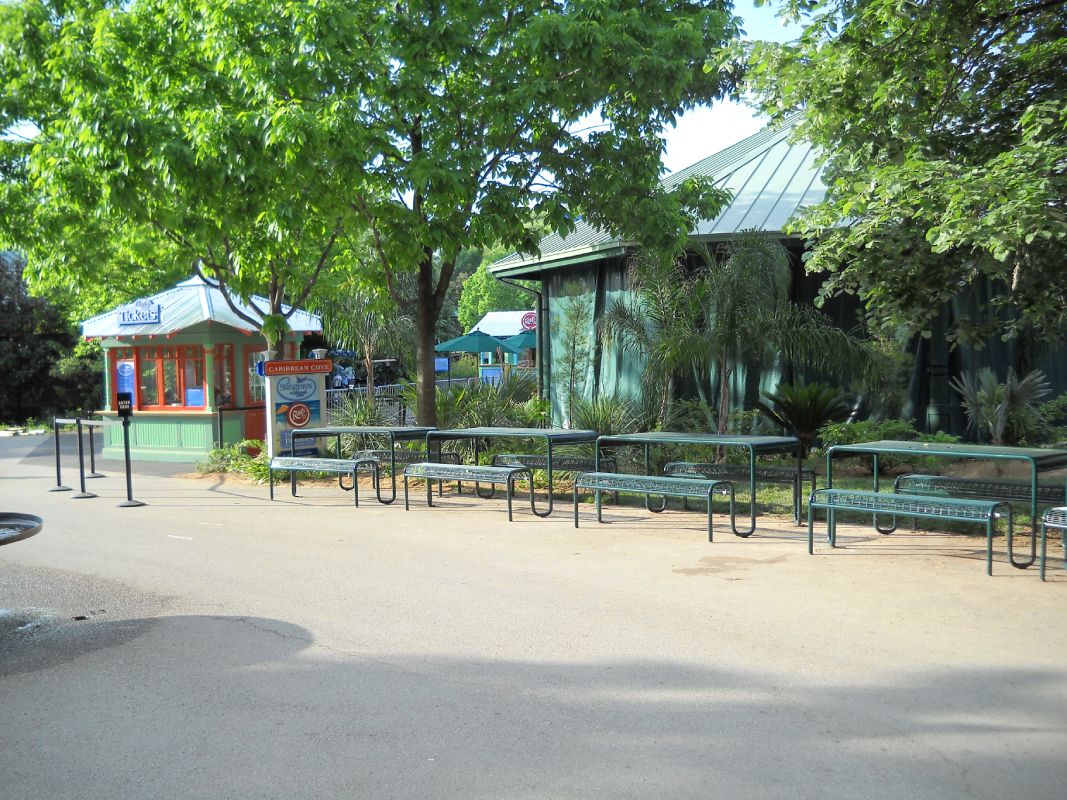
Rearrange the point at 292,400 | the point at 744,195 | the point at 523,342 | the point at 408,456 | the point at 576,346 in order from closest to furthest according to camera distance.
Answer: the point at 408,456
the point at 292,400
the point at 744,195
the point at 576,346
the point at 523,342

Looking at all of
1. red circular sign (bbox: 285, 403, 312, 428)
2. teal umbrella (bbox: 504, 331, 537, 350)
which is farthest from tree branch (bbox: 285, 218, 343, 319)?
teal umbrella (bbox: 504, 331, 537, 350)

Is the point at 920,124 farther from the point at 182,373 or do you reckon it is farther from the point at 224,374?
the point at 182,373

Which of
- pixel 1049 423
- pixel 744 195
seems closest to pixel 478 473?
pixel 1049 423

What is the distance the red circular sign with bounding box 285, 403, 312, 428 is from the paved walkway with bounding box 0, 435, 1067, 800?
5773 mm

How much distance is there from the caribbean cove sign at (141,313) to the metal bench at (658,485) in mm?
12092

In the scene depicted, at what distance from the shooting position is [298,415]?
15.5 m

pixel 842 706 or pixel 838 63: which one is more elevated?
pixel 838 63

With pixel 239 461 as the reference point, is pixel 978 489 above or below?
above

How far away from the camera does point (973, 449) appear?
27.8 feet

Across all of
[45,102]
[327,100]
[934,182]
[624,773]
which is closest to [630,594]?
[624,773]

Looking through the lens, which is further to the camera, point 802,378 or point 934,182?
point 802,378

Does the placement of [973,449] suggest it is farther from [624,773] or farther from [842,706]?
[624,773]

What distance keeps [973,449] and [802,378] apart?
7459 mm

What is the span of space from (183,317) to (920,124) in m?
14.8
